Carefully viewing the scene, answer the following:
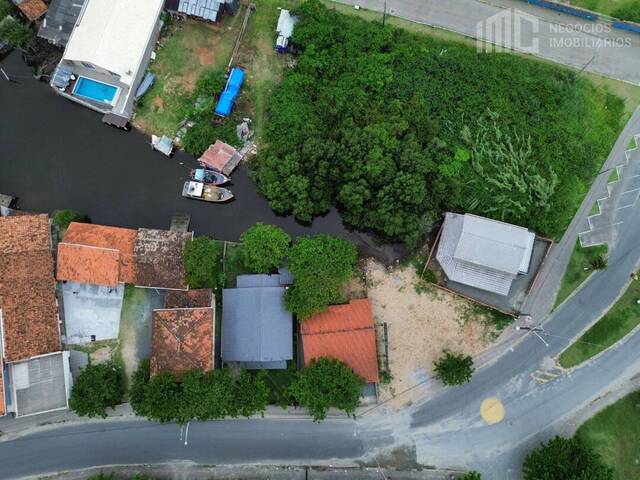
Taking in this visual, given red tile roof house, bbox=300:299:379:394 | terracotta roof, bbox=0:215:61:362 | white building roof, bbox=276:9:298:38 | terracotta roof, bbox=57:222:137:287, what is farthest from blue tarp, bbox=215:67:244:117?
red tile roof house, bbox=300:299:379:394

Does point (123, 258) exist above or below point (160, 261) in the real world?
below

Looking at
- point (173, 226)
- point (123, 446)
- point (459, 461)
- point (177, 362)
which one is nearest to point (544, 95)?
point (459, 461)

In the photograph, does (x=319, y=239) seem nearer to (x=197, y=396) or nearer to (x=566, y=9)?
(x=197, y=396)

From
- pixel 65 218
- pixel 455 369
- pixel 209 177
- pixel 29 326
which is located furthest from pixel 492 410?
pixel 65 218

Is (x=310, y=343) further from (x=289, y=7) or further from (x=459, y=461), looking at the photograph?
(x=289, y=7)

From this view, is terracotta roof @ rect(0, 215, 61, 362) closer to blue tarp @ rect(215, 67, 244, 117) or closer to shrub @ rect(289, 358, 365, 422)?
blue tarp @ rect(215, 67, 244, 117)

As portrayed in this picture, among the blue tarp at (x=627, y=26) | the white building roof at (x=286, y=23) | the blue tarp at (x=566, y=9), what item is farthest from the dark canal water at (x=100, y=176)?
the blue tarp at (x=627, y=26)

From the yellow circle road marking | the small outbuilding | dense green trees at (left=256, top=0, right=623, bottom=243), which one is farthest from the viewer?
the small outbuilding
